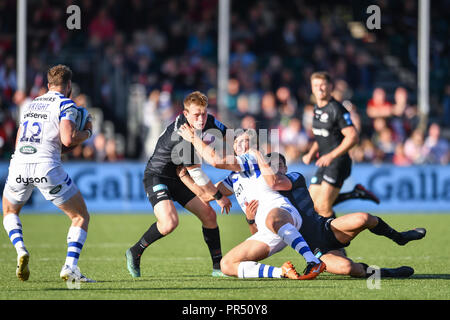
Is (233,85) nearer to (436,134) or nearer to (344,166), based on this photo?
(436,134)

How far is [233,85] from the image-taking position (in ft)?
76.8

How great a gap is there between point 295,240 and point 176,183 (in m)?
1.83

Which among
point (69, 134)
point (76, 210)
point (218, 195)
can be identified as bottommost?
point (76, 210)

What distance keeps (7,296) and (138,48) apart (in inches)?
686

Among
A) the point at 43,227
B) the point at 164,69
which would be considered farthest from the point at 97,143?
the point at 43,227

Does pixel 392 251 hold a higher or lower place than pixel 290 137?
lower

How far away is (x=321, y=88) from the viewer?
11.9 m

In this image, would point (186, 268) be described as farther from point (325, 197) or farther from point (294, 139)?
point (294, 139)

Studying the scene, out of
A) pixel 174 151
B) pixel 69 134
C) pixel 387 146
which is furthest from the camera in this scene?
pixel 387 146

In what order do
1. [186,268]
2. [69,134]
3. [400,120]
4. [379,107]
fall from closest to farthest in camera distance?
[69,134] < [186,268] < [379,107] < [400,120]

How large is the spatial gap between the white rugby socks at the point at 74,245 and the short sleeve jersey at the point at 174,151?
1.40m

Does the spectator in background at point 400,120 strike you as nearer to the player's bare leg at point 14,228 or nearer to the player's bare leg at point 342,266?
the player's bare leg at point 342,266

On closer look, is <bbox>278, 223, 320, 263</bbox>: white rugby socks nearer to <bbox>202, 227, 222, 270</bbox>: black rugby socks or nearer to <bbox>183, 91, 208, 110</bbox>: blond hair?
<bbox>202, 227, 222, 270</bbox>: black rugby socks

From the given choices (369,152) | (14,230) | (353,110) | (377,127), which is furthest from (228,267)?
(353,110)
